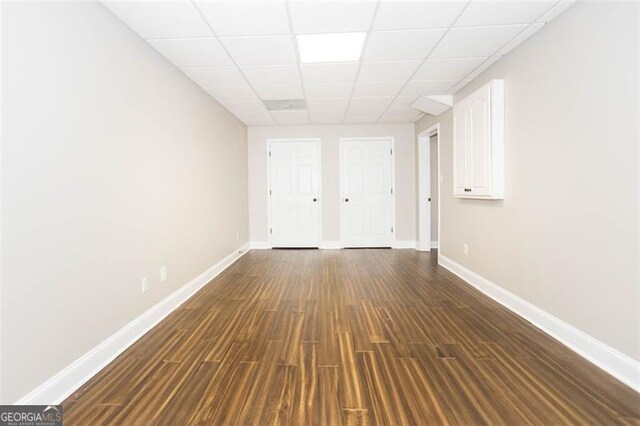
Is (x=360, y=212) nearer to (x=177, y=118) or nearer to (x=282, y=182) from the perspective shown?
(x=282, y=182)

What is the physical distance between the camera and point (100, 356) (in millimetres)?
2059

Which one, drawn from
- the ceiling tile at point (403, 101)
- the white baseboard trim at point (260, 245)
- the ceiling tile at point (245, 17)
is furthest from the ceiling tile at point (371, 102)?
the white baseboard trim at point (260, 245)

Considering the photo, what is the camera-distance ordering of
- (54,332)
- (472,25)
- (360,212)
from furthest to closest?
(360,212)
(472,25)
(54,332)

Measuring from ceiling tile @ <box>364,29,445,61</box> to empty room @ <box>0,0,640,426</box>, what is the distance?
25mm

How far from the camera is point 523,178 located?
281cm

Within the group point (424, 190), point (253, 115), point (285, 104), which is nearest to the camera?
point (285, 104)

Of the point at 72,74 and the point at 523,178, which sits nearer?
the point at 72,74

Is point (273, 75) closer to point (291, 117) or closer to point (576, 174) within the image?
point (291, 117)

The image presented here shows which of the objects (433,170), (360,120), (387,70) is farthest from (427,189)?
(387,70)

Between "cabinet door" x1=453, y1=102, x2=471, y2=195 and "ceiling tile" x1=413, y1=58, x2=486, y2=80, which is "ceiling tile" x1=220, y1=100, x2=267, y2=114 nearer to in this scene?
"ceiling tile" x1=413, y1=58, x2=486, y2=80

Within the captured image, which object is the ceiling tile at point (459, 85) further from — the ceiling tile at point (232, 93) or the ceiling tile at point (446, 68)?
the ceiling tile at point (232, 93)

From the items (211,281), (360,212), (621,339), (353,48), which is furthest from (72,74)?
(360,212)

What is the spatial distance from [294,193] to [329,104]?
2156 mm

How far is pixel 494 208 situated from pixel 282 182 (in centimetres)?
405
